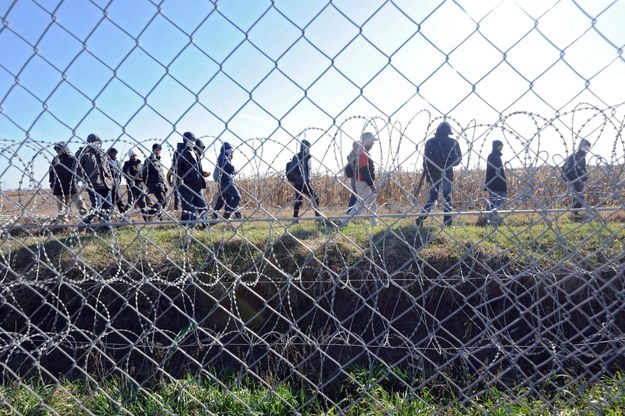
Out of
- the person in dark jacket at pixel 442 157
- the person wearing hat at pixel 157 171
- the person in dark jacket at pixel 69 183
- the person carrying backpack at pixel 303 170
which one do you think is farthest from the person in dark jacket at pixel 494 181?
the person in dark jacket at pixel 69 183

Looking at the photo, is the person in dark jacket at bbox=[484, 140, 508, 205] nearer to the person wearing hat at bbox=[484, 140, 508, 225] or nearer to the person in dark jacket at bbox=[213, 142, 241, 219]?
the person wearing hat at bbox=[484, 140, 508, 225]

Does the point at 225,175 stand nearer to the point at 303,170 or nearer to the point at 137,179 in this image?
the point at 303,170

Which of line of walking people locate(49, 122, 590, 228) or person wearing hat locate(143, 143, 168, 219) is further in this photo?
person wearing hat locate(143, 143, 168, 219)

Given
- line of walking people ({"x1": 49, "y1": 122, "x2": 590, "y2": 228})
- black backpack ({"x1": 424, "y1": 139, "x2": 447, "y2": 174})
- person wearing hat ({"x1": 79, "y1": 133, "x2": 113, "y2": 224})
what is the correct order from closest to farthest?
black backpack ({"x1": 424, "y1": 139, "x2": 447, "y2": 174}), line of walking people ({"x1": 49, "y1": 122, "x2": 590, "y2": 228}), person wearing hat ({"x1": 79, "y1": 133, "x2": 113, "y2": 224})

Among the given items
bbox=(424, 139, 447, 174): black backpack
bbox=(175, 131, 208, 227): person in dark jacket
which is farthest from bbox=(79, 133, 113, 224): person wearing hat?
bbox=(424, 139, 447, 174): black backpack

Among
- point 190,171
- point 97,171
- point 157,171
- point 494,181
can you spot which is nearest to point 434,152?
point 494,181

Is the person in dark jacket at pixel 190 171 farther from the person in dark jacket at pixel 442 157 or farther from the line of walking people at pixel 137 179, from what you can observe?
the person in dark jacket at pixel 442 157

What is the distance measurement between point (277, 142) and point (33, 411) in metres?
1.91

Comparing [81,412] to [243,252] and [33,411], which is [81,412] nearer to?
[33,411]

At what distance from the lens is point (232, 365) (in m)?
4.08

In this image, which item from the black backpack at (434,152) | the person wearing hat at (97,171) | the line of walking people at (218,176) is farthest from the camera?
the person wearing hat at (97,171)

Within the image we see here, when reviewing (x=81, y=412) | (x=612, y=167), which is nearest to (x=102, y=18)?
(x=612, y=167)

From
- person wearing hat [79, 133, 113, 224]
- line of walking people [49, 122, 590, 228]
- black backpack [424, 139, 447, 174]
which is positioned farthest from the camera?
person wearing hat [79, 133, 113, 224]

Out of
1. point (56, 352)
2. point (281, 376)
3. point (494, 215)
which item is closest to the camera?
point (494, 215)
